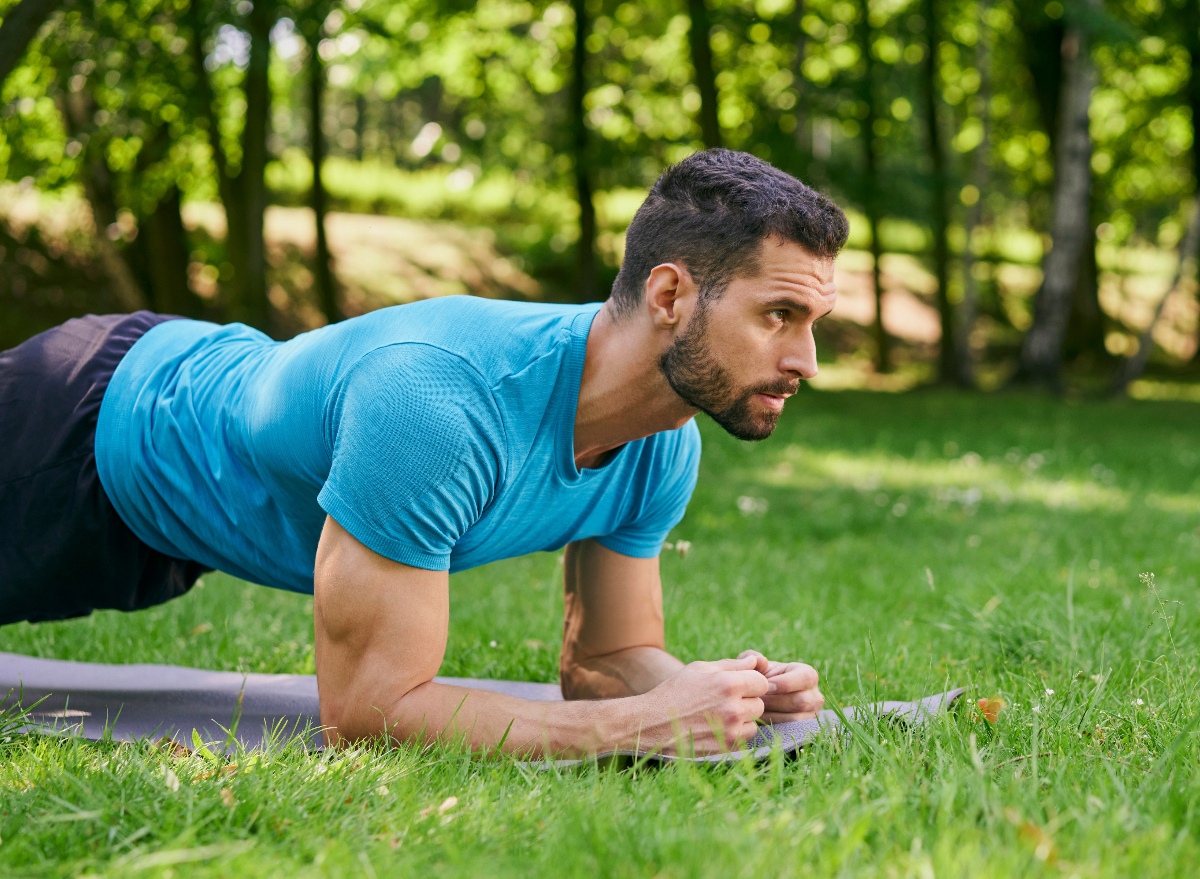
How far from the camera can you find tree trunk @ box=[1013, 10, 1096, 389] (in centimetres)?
1507

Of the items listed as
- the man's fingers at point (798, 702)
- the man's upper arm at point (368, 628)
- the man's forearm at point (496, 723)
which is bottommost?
the man's fingers at point (798, 702)

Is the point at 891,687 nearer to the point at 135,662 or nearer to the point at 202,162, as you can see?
the point at 135,662

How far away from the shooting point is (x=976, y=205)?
17.2 m

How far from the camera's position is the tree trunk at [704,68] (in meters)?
14.8

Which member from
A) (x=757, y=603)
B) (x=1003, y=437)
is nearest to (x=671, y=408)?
(x=757, y=603)

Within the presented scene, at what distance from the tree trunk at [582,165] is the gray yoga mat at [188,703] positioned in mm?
13163

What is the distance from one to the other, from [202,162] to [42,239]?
4.70 metres

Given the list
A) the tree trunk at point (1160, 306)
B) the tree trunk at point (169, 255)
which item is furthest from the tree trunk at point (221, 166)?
the tree trunk at point (1160, 306)

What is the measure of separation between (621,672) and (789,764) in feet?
2.52

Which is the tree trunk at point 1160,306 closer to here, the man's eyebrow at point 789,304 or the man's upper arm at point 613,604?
the man's upper arm at point 613,604

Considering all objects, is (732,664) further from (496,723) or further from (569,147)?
(569,147)

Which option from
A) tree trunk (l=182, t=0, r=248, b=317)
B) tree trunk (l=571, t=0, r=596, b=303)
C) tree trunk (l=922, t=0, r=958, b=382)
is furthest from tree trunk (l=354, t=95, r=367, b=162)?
tree trunk (l=182, t=0, r=248, b=317)

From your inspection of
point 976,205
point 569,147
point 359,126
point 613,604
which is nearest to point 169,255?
point 569,147

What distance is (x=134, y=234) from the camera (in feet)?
55.3
